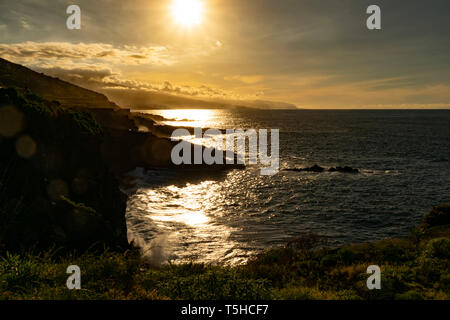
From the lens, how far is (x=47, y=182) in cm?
1539

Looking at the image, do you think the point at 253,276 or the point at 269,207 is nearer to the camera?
the point at 253,276

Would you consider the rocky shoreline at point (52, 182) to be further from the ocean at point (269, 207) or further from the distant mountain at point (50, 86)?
the distant mountain at point (50, 86)

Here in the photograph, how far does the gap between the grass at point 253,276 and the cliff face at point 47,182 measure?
149 centimetres

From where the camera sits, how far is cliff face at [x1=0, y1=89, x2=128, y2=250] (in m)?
12.9

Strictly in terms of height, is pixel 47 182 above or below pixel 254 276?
above

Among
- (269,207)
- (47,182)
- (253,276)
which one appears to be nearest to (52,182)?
(47,182)

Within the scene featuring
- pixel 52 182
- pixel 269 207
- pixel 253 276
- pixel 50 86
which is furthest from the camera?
pixel 50 86

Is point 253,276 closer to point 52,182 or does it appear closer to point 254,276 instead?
point 254,276

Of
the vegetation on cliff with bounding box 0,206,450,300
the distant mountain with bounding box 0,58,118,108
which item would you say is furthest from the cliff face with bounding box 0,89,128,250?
the distant mountain with bounding box 0,58,118,108

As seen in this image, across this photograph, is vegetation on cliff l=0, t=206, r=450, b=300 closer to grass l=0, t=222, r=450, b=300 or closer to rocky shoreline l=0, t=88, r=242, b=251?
grass l=0, t=222, r=450, b=300

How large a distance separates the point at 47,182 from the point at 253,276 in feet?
37.4

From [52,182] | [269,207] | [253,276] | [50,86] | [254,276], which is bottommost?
[269,207]

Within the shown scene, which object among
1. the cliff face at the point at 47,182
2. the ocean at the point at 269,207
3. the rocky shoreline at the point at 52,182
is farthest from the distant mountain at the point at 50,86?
the cliff face at the point at 47,182
